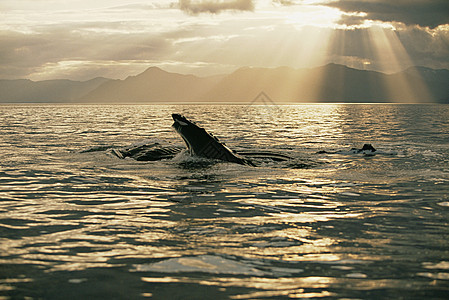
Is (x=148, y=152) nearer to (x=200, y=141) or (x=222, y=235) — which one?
(x=200, y=141)

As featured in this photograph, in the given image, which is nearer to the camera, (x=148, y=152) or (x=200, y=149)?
(x=200, y=149)

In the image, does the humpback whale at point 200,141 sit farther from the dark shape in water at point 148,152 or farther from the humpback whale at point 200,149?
the dark shape in water at point 148,152

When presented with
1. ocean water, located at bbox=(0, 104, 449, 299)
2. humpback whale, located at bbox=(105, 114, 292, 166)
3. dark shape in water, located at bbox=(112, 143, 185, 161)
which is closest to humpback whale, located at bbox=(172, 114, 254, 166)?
humpback whale, located at bbox=(105, 114, 292, 166)

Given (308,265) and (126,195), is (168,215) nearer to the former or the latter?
(126,195)

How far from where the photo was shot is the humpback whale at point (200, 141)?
47.8 feet

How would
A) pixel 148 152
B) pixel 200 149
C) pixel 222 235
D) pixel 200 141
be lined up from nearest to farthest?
pixel 222 235, pixel 200 141, pixel 200 149, pixel 148 152

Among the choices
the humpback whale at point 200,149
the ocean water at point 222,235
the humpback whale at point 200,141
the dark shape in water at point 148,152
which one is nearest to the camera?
the ocean water at point 222,235

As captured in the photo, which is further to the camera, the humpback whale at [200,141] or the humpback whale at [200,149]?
the humpback whale at [200,149]

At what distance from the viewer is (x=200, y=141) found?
1516 cm

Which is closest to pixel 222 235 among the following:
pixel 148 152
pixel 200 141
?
pixel 200 141

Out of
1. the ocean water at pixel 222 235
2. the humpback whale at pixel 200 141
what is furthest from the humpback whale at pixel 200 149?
the ocean water at pixel 222 235

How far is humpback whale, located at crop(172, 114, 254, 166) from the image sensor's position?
574 inches

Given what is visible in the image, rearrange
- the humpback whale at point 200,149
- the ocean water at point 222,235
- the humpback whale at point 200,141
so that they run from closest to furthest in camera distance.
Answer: the ocean water at point 222,235
the humpback whale at point 200,141
the humpback whale at point 200,149

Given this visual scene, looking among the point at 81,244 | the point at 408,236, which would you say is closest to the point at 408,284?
the point at 408,236
